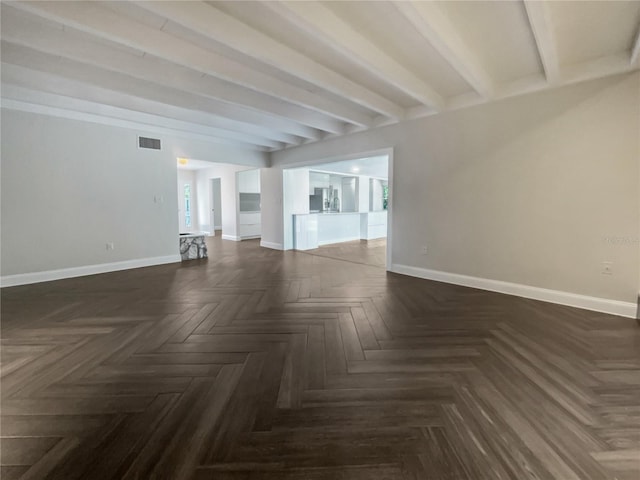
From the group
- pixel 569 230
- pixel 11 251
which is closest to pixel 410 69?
pixel 569 230

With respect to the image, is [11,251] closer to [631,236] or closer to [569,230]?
[569,230]

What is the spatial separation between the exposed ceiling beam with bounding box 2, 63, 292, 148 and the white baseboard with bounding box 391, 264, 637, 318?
162 inches

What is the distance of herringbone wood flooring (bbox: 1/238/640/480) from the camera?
137 centimetres

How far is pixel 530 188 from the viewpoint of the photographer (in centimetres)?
368

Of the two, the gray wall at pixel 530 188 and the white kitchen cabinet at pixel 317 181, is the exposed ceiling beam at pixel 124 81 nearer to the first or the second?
the gray wall at pixel 530 188

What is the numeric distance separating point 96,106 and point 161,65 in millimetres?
2049

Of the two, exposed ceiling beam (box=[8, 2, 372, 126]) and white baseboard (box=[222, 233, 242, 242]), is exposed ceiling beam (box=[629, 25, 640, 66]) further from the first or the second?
white baseboard (box=[222, 233, 242, 242])

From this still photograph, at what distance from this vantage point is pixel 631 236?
310 centimetres

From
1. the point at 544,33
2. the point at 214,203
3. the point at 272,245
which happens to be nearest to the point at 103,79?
the point at 544,33

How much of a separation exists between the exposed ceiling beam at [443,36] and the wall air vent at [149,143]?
5019mm

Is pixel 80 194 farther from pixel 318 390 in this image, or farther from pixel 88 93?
pixel 318 390

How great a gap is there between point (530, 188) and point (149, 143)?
6.05 m

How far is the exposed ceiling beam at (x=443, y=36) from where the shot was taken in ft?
7.13

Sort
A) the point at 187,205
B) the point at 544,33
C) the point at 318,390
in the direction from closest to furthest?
1. the point at 318,390
2. the point at 544,33
3. the point at 187,205
